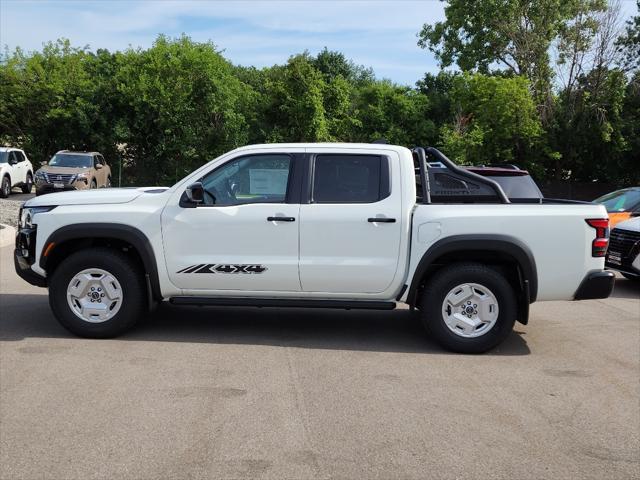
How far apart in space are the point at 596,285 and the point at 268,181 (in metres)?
3.28

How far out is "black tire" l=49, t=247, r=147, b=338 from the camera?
669 centimetres

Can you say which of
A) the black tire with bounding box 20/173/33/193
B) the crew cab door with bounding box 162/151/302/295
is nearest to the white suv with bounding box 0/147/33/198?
the black tire with bounding box 20/173/33/193

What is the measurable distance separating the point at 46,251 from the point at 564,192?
30053mm

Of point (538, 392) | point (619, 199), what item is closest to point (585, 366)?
point (538, 392)

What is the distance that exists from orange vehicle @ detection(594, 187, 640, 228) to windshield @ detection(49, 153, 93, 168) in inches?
717

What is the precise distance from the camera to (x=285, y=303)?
669 centimetres

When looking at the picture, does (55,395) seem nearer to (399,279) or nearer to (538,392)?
(399,279)

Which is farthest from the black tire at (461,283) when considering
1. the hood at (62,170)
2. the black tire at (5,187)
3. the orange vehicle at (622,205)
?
the black tire at (5,187)

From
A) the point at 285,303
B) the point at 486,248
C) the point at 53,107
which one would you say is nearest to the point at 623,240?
the point at 486,248

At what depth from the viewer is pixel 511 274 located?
6809 mm

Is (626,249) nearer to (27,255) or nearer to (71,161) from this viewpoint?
(27,255)

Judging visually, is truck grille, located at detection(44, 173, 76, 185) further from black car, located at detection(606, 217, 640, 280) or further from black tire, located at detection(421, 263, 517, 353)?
black tire, located at detection(421, 263, 517, 353)

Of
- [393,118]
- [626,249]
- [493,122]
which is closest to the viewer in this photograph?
[626,249]

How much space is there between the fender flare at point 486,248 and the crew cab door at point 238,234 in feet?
4.14
